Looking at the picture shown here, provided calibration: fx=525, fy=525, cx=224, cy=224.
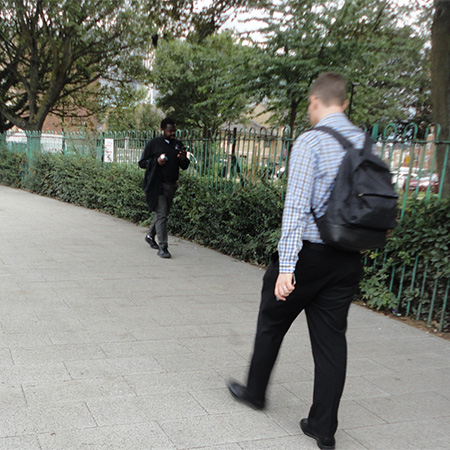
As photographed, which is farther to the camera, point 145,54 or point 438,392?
point 145,54

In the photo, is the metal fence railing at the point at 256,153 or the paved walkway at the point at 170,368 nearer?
the paved walkway at the point at 170,368

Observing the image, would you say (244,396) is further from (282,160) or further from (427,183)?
(282,160)

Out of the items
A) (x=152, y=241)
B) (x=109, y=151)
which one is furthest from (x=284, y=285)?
(x=109, y=151)

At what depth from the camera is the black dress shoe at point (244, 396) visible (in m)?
3.10

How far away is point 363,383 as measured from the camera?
12.1ft

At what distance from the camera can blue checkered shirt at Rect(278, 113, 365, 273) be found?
2.62 m

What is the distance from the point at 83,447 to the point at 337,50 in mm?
9748

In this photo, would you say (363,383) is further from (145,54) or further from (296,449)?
(145,54)

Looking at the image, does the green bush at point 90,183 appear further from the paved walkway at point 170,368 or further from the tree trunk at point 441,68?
the tree trunk at point 441,68

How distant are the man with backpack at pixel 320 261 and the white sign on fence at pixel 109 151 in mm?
9992

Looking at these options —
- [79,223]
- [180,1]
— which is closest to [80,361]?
[180,1]

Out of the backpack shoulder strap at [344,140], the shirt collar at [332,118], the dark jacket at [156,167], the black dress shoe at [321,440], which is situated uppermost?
the shirt collar at [332,118]

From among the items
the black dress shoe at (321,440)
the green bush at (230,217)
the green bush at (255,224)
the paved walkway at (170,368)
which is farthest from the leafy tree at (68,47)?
the black dress shoe at (321,440)

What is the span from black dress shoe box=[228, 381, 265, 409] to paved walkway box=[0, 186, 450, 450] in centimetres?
5
